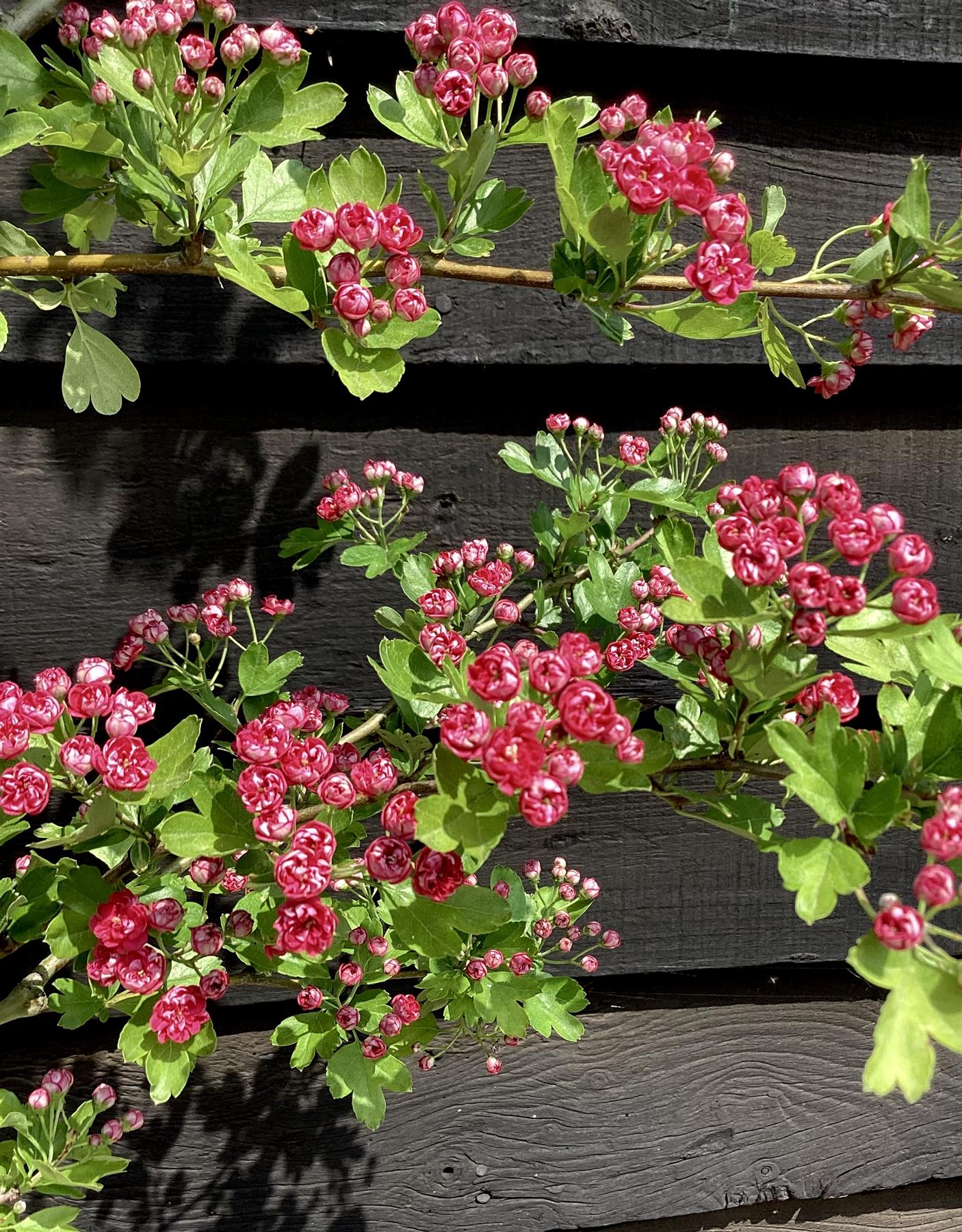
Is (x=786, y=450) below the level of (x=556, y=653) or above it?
above

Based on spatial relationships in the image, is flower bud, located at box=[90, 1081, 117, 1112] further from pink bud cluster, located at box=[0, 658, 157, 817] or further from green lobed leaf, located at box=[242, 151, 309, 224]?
green lobed leaf, located at box=[242, 151, 309, 224]

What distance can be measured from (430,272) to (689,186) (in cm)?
18

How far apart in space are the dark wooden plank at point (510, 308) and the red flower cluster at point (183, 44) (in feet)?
0.91

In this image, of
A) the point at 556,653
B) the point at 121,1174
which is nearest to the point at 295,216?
the point at 556,653

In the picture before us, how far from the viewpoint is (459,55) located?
0.55 meters

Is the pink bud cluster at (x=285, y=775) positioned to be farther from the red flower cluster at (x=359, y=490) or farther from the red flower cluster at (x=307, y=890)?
the red flower cluster at (x=359, y=490)

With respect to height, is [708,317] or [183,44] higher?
[183,44]

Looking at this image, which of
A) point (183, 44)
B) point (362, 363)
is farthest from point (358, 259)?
point (183, 44)

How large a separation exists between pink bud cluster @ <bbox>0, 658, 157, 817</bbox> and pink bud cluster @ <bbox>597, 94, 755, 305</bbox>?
0.45 meters

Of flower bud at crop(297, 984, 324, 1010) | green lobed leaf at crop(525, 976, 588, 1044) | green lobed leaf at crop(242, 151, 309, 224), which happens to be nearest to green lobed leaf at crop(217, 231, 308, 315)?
green lobed leaf at crop(242, 151, 309, 224)

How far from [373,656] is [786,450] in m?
0.54

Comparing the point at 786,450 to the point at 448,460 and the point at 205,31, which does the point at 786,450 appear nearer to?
the point at 448,460

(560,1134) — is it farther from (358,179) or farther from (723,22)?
(723,22)

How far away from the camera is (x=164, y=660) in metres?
0.94
